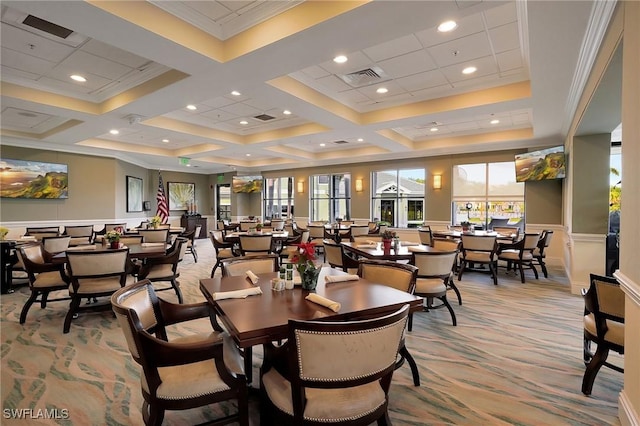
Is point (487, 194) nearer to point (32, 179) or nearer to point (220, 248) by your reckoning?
point (220, 248)

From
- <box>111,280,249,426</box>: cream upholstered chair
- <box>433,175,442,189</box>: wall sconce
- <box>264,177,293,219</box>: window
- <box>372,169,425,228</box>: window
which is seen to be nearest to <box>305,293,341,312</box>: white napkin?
<box>111,280,249,426</box>: cream upholstered chair

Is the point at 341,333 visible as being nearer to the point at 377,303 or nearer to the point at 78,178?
the point at 377,303

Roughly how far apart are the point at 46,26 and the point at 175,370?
384 centimetres

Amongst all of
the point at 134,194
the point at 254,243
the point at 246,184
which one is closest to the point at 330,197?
the point at 246,184

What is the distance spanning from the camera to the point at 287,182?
43.9ft

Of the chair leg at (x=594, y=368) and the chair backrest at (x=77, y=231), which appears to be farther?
the chair backrest at (x=77, y=231)

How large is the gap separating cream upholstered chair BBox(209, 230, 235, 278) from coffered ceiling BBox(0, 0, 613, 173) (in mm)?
2439

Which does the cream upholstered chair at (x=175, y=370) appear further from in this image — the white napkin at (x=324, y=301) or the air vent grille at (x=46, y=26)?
the air vent grille at (x=46, y=26)

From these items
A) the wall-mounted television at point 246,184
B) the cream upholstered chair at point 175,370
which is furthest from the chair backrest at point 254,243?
the wall-mounted television at point 246,184

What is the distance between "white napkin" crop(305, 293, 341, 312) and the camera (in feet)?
6.07

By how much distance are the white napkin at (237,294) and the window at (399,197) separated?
→ 8.76 meters

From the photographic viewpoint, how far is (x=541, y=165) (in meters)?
7.44

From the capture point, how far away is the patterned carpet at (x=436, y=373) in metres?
2.19

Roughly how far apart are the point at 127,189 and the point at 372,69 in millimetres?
9369
